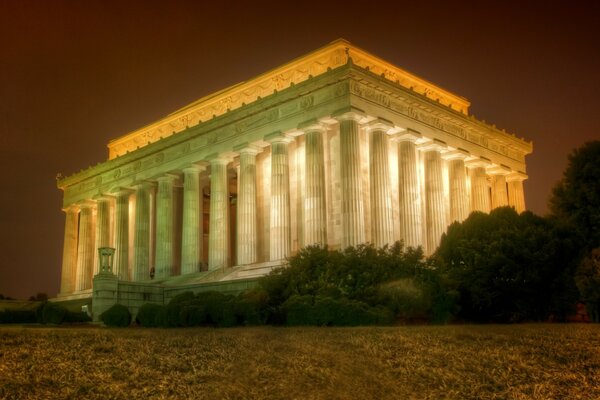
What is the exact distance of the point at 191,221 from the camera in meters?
58.8

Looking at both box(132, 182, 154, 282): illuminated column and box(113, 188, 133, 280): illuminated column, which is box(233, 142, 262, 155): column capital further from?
box(113, 188, 133, 280): illuminated column

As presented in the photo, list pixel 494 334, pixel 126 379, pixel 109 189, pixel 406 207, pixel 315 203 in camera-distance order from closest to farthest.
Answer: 1. pixel 126 379
2. pixel 494 334
3. pixel 315 203
4. pixel 406 207
5. pixel 109 189

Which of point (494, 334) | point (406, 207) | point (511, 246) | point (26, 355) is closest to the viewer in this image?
point (26, 355)

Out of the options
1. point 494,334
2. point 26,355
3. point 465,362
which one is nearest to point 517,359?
point 465,362

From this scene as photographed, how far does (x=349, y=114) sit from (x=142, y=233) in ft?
91.9

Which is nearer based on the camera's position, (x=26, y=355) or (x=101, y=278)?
(x=26, y=355)

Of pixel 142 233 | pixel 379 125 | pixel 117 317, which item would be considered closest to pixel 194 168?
pixel 142 233

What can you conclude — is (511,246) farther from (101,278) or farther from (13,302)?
(13,302)

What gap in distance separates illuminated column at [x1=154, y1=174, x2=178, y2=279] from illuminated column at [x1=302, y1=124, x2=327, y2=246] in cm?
1907

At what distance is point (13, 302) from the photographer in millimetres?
51969

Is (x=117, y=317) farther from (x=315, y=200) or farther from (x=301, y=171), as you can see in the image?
(x=301, y=171)

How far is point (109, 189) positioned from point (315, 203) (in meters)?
30.3

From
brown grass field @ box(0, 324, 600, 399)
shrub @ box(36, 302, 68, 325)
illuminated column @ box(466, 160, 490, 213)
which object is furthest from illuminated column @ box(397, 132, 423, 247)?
brown grass field @ box(0, 324, 600, 399)

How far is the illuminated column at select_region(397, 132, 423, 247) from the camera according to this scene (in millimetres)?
49275
